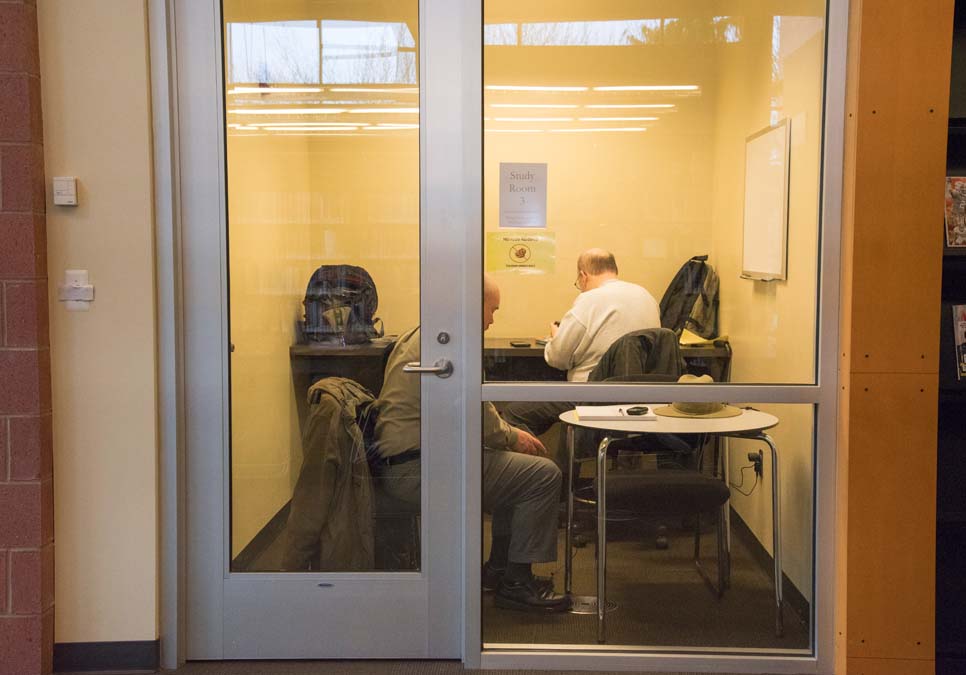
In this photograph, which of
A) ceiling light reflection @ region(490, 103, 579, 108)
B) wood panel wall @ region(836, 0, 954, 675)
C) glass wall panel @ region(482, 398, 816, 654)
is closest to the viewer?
wood panel wall @ region(836, 0, 954, 675)

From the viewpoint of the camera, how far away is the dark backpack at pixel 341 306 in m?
2.89

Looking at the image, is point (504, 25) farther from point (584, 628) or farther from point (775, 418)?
point (584, 628)

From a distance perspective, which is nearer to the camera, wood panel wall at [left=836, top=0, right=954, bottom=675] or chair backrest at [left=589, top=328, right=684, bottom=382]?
wood panel wall at [left=836, top=0, right=954, bottom=675]

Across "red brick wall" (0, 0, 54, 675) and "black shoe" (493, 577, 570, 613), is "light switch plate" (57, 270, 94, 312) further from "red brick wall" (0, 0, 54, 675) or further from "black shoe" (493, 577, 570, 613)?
"black shoe" (493, 577, 570, 613)

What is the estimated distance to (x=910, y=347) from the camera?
2732 millimetres

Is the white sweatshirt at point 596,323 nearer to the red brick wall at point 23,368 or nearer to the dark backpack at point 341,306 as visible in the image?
the dark backpack at point 341,306

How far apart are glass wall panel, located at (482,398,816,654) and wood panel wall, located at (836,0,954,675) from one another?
159 millimetres

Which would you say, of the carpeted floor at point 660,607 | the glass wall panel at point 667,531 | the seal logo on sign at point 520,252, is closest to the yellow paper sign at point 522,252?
the seal logo on sign at point 520,252

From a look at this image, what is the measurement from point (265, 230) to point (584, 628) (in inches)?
62.7

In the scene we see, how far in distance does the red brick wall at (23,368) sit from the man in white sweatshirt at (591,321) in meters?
1.42

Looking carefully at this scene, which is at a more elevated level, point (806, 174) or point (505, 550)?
point (806, 174)

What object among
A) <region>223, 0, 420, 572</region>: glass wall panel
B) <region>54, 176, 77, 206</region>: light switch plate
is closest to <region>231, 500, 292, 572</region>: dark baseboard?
<region>223, 0, 420, 572</region>: glass wall panel

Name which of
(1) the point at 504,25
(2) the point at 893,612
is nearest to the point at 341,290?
(1) the point at 504,25

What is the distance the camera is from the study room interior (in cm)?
280
